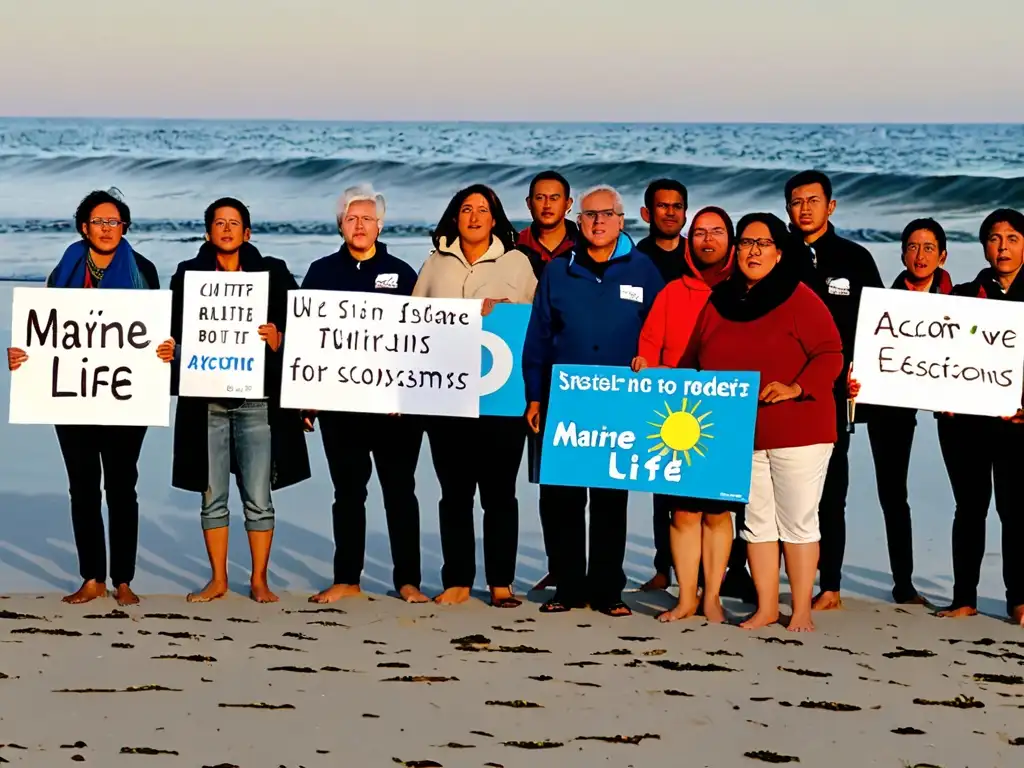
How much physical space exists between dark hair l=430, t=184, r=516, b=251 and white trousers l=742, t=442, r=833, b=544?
1429mm

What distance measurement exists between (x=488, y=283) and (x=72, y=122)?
56223mm

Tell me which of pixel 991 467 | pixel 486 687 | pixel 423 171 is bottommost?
pixel 486 687

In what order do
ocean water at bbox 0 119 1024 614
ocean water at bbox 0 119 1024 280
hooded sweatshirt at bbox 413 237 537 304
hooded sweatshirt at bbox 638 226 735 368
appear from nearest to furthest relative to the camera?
hooded sweatshirt at bbox 638 226 735 368 < hooded sweatshirt at bbox 413 237 537 304 < ocean water at bbox 0 119 1024 614 < ocean water at bbox 0 119 1024 280

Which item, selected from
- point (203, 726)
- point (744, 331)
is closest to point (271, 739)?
point (203, 726)

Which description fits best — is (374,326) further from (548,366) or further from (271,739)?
(271,739)

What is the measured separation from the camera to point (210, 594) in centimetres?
627

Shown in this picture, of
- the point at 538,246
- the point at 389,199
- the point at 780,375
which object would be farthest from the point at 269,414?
the point at 389,199

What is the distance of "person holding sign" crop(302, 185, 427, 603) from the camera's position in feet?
20.8

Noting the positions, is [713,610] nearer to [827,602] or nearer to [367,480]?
[827,602]

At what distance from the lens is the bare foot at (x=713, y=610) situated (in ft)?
19.7

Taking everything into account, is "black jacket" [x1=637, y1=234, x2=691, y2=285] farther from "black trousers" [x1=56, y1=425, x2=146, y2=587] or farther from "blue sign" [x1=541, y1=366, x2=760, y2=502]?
"black trousers" [x1=56, y1=425, x2=146, y2=587]

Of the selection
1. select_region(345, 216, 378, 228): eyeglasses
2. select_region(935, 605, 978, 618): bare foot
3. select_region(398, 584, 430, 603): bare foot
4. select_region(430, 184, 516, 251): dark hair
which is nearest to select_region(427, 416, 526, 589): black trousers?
select_region(398, 584, 430, 603): bare foot

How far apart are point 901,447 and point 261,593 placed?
9.28ft

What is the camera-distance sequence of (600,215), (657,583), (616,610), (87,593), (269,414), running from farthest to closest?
(657,583)
(269,414)
(87,593)
(616,610)
(600,215)
